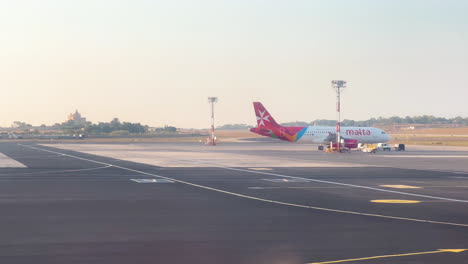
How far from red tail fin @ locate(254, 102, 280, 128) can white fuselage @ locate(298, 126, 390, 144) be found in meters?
6.57

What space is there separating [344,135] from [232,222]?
9638cm

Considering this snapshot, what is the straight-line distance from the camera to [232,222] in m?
20.8

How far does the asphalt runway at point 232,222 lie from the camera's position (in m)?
15.3

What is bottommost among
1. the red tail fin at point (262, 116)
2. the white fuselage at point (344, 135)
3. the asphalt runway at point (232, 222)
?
the asphalt runway at point (232, 222)

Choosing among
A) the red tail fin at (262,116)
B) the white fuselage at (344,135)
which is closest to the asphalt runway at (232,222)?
the red tail fin at (262,116)

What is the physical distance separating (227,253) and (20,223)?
26.5 ft

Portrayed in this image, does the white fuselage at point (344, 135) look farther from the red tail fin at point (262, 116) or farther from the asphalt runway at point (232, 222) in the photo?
the asphalt runway at point (232, 222)

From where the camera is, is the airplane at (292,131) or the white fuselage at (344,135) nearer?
the airplane at (292,131)

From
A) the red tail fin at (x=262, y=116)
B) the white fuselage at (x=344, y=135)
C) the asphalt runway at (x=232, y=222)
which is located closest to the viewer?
the asphalt runway at (x=232, y=222)

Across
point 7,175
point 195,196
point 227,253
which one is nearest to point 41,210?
point 195,196

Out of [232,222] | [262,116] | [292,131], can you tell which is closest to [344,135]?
[292,131]

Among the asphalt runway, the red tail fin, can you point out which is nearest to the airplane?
the red tail fin

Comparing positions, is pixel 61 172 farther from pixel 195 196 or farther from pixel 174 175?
pixel 195 196

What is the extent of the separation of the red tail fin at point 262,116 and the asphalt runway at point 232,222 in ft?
245
